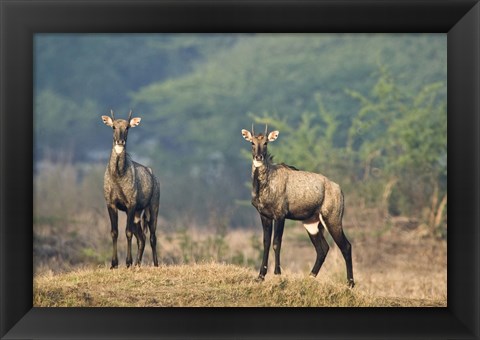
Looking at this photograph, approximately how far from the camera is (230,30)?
863cm

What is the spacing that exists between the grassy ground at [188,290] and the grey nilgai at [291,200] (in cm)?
22

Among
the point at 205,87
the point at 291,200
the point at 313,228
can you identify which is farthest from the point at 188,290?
the point at 205,87

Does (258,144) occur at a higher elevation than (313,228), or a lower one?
higher

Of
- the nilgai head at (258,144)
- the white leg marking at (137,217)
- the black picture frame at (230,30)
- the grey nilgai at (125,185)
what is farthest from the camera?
the white leg marking at (137,217)

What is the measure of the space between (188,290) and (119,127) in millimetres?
1897

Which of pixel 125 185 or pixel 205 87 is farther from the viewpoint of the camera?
pixel 205 87

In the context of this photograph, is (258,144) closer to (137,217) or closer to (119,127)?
(119,127)

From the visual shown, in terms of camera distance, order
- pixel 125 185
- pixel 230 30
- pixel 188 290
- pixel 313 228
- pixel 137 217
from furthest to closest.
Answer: pixel 137 217
pixel 313 228
pixel 125 185
pixel 188 290
pixel 230 30

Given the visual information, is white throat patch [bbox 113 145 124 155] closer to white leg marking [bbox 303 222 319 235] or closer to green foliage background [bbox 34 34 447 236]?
white leg marking [bbox 303 222 319 235]

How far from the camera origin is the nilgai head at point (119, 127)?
10648 millimetres

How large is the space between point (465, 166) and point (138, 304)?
3.86 meters

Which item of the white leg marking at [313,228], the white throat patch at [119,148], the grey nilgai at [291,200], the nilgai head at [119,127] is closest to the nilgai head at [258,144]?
the grey nilgai at [291,200]

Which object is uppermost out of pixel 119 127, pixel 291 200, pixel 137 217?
pixel 119 127

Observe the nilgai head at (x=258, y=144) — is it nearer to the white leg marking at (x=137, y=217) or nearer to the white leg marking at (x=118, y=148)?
the white leg marking at (x=118, y=148)
